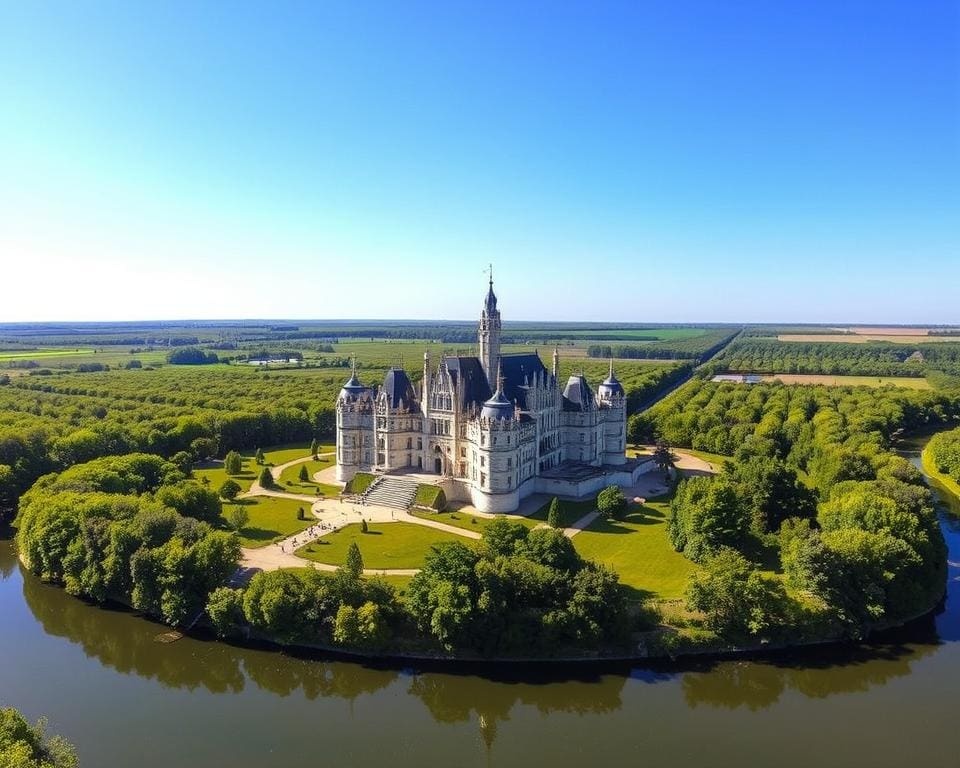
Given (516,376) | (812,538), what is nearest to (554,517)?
(516,376)

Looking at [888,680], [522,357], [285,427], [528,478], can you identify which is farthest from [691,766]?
[285,427]

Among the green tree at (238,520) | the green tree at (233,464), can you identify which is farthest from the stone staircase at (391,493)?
the green tree at (233,464)

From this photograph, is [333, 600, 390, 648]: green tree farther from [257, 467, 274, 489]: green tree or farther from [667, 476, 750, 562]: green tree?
[257, 467, 274, 489]: green tree

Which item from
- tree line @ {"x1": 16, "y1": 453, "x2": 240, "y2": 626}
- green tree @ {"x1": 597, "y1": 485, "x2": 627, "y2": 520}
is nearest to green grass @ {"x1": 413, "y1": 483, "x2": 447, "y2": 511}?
green tree @ {"x1": 597, "y1": 485, "x2": 627, "y2": 520}

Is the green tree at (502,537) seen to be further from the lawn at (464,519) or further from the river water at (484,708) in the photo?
the lawn at (464,519)

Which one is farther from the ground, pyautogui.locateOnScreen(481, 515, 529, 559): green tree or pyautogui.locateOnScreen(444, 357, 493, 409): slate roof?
pyautogui.locateOnScreen(444, 357, 493, 409): slate roof

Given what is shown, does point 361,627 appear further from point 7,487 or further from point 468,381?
point 7,487
